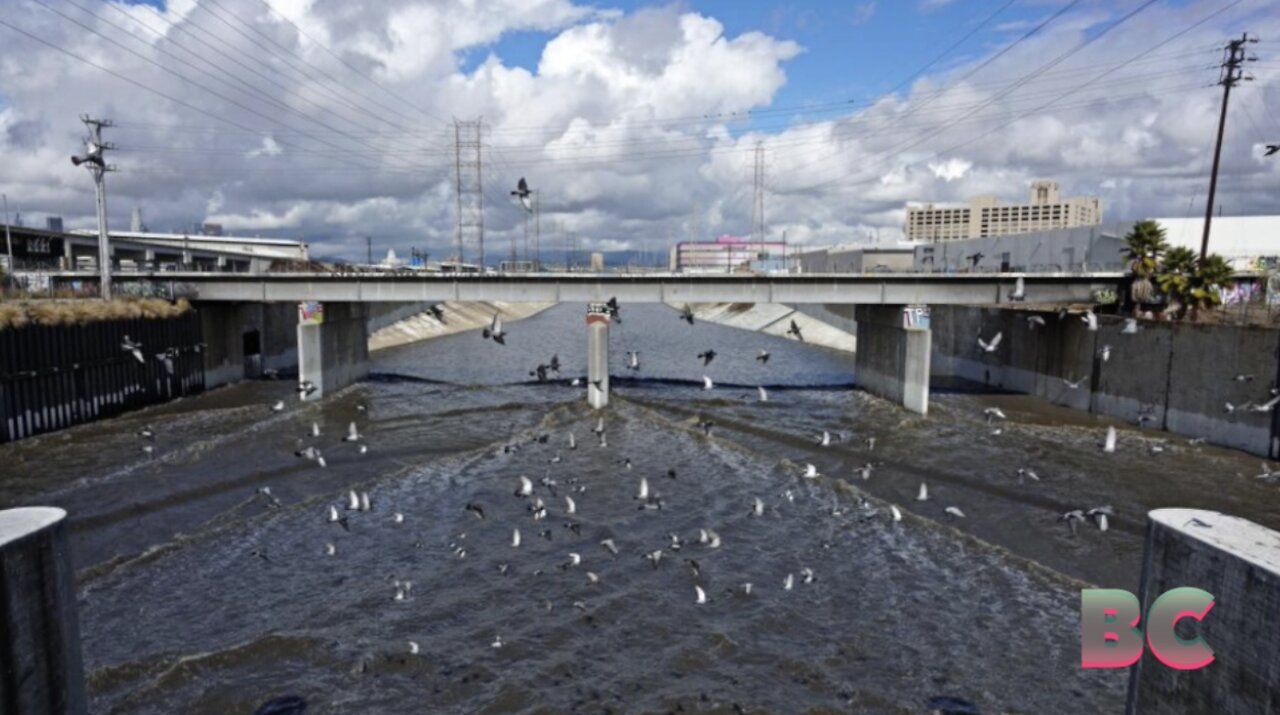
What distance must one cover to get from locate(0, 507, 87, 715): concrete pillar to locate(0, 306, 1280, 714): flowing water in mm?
4748

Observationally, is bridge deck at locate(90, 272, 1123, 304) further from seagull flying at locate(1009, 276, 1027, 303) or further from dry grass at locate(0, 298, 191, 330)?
seagull flying at locate(1009, 276, 1027, 303)

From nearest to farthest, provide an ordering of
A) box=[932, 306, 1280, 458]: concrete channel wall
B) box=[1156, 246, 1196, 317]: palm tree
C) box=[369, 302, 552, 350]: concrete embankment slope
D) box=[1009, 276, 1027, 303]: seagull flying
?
box=[932, 306, 1280, 458]: concrete channel wall < box=[1156, 246, 1196, 317]: palm tree < box=[1009, 276, 1027, 303]: seagull flying < box=[369, 302, 552, 350]: concrete embankment slope

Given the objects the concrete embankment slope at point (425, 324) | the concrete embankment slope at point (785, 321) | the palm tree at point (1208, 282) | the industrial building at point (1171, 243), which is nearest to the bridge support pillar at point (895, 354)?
the industrial building at point (1171, 243)

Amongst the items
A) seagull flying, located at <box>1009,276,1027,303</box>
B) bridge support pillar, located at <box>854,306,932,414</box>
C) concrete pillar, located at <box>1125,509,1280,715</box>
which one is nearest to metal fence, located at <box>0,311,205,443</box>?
concrete pillar, located at <box>1125,509,1280,715</box>

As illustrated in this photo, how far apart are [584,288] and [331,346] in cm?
2241

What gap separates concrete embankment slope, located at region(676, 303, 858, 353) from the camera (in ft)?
335

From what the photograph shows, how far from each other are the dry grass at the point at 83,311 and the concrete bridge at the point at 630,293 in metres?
4.06

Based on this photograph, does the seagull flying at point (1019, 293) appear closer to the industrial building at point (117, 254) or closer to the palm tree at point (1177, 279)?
the palm tree at point (1177, 279)

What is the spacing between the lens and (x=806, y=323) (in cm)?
11469

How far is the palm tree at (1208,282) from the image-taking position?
49.4 m

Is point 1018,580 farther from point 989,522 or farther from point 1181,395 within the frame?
point 1181,395

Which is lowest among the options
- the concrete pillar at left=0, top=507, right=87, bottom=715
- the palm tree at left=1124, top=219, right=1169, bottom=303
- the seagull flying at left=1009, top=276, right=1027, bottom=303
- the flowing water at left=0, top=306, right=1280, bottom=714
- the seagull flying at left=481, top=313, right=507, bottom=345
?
the flowing water at left=0, top=306, right=1280, bottom=714

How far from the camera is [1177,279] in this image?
50.6 metres

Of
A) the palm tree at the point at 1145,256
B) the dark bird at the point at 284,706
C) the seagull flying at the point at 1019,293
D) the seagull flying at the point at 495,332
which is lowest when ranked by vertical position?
the dark bird at the point at 284,706
